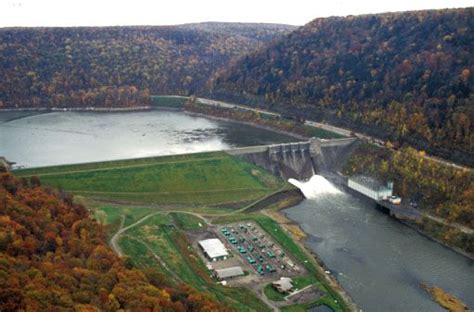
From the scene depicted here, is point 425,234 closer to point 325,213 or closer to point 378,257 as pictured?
point 378,257

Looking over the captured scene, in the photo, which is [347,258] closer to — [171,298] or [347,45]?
[171,298]

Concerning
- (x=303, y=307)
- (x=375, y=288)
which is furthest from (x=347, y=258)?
(x=303, y=307)

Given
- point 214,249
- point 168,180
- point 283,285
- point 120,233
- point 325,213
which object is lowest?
point 325,213

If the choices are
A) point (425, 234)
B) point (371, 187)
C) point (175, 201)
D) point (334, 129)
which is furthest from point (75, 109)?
point (425, 234)

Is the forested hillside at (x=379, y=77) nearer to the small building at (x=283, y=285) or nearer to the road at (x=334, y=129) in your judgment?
the road at (x=334, y=129)

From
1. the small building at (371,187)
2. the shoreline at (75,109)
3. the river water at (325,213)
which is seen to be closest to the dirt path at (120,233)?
the river water at (325,213)
